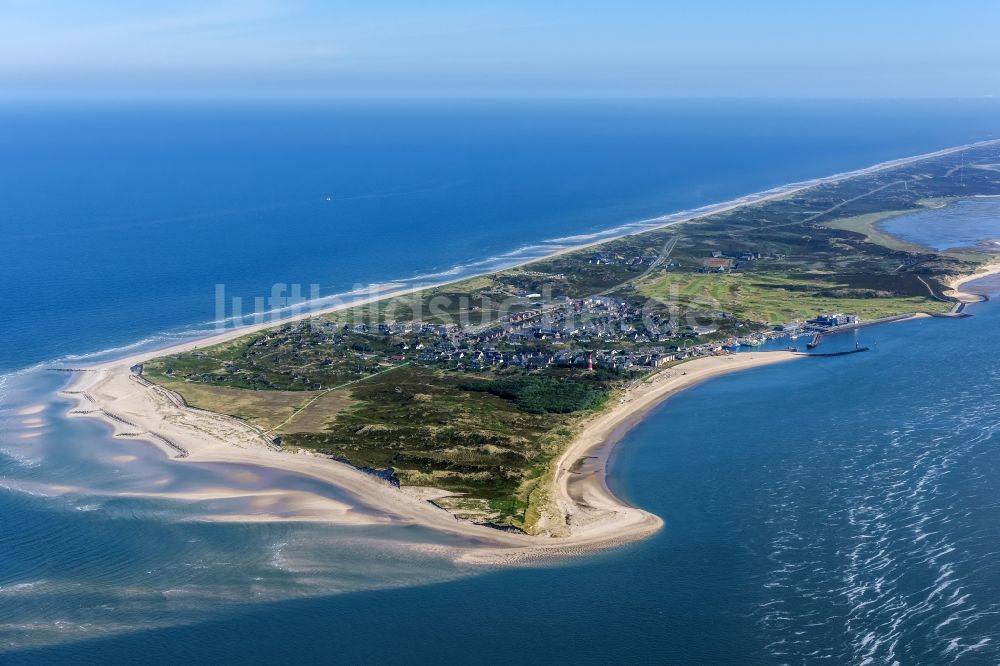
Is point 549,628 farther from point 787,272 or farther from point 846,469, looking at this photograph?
point 787,272

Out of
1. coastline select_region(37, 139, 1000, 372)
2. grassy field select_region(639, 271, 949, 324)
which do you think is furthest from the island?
coastline select_region(37, 139, 1000, 372)

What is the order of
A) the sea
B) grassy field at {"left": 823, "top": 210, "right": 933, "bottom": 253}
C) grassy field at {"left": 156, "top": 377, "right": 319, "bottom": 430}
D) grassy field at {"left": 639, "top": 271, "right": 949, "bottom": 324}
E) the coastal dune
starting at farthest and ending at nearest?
grassy field at {"left": 823, "top": 210, "right": 933, "bottom": 253}
grassy field at {"left": 639, "top": 271, "right": 949, "bottom": 324}
grassy field at {"left": 156, "top": 377, "right": 319, "bottom": 430}
the coastal dune
the sea

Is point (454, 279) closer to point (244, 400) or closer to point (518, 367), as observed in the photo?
point (518, 367)

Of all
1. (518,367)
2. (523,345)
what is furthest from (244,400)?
(523,345)

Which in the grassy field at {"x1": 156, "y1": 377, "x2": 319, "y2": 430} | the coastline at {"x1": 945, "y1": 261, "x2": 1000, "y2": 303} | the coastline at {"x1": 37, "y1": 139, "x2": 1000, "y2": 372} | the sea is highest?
the coastline at {"x1": 37, "y1": 139, "x2": 1000, "y2": 372}

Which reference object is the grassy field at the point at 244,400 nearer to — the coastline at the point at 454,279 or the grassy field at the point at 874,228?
the coastline at the point at 454,279

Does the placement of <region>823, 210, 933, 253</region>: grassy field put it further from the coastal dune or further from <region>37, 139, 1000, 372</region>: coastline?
the coastal dune

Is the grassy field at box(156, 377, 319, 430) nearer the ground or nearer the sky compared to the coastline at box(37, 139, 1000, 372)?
nearer the ground

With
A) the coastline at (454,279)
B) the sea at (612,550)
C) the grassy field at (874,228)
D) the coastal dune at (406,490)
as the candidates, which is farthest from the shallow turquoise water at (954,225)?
the coastal dune at (406,490)
